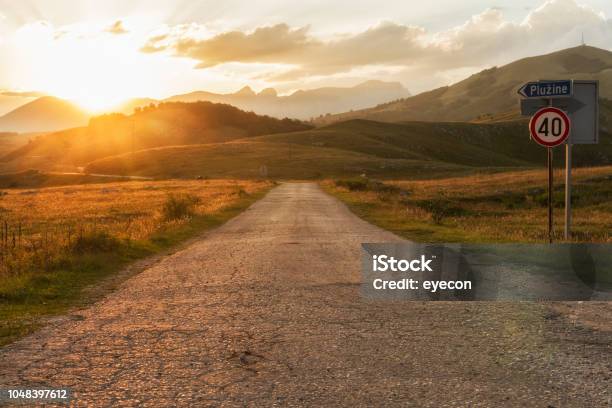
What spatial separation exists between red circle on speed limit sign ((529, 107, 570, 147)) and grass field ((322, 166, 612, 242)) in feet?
8.99

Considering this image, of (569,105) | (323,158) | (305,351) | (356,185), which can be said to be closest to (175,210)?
(569,105)

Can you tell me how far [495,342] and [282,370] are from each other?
7.76 feet

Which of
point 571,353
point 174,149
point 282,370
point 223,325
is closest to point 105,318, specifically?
point 223,325

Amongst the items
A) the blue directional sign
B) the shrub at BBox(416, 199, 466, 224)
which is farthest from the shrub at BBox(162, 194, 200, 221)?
the blue directional sign

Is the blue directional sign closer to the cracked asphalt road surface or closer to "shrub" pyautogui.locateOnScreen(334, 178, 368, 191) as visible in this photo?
the cracked asphalt road surface

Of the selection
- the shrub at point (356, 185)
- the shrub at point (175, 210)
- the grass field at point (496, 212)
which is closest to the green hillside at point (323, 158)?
the shrub at point (356, 185)

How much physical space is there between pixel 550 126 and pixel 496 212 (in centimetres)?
1803

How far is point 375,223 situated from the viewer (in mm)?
22703

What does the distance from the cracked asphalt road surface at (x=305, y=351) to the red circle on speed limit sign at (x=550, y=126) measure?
712 centimetres

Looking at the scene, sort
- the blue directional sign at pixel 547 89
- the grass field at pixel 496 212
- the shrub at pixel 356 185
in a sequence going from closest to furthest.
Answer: the blue directional sign at pixel 547 89, the grass field at pixel 496 212, the shrub at pixel 356 185

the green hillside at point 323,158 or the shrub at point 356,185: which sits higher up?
the green hillside at point 323,158

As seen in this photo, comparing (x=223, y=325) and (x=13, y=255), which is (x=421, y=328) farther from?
(x=13, y=255)

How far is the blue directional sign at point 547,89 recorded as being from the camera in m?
15.4

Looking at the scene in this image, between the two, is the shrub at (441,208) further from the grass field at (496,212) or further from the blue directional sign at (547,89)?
the blue directional sign at (547,89)
